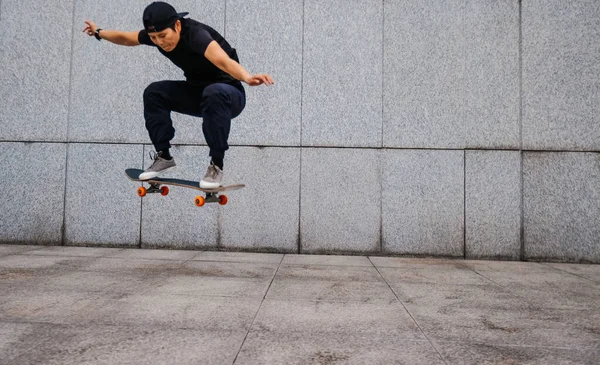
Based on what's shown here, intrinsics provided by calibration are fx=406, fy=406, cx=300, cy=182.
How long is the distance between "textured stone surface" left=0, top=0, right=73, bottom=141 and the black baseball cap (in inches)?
204

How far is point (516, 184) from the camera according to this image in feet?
26.7

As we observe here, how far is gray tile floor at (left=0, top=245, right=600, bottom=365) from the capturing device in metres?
2.91

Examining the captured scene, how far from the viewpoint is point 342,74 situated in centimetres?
834

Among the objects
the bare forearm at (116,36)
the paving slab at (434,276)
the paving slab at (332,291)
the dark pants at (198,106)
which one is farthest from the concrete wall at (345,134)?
the bare forearm at (116,36)

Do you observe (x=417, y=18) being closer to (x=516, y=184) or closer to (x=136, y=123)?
(x=516, y=184)

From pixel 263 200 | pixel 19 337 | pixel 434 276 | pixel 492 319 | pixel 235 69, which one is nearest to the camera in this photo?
pixel 19 337

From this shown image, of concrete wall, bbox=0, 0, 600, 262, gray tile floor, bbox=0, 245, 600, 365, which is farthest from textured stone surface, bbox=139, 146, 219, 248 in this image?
gray tile floor, bbox=0, 245, 600, 365

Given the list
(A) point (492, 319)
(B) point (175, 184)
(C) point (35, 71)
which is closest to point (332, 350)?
(A) point (492, 319)

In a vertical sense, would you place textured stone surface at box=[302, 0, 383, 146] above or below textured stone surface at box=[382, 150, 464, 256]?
above

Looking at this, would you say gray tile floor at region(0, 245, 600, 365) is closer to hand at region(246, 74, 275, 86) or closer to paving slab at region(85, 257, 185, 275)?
paving slab at region(85, 257, 185, 275)

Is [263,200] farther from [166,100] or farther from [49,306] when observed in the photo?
[49,306]

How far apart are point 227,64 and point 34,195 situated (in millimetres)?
6536

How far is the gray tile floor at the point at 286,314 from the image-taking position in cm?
291

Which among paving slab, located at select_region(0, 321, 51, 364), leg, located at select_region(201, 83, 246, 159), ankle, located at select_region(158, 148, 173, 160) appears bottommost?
paving slab, located at select_region(0, 321, 51, 364)
